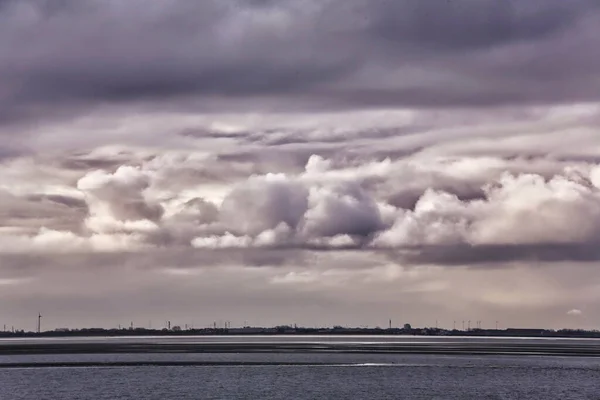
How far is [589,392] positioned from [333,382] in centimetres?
4021

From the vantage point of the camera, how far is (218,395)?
128 meters

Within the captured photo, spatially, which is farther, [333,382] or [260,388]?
[333,382]

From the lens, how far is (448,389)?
5448 inches

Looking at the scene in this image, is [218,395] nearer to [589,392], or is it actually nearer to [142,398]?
[142,398]

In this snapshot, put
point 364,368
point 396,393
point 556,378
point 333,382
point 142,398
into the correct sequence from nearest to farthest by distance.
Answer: point 142,398 → point 396,393 → point 333,382 → point 556,378 → point 364,368

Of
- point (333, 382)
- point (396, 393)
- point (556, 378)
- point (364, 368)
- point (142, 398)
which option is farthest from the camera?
point (364, 368)

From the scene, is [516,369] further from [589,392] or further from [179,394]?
[179,394]

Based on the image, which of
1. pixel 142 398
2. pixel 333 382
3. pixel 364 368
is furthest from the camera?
pixel 364 368

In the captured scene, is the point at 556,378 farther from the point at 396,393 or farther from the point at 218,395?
the point at 218,395

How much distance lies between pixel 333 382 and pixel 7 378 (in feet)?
182

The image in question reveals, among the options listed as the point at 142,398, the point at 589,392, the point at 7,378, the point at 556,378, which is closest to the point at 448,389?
the point at 589,392

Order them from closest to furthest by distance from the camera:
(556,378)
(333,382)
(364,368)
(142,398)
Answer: (142,398) → (333,382) → (556,378) → (364,368)

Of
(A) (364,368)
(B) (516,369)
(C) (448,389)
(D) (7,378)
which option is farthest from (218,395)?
(B) (516,369)

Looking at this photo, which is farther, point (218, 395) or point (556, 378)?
point (556, 378)
